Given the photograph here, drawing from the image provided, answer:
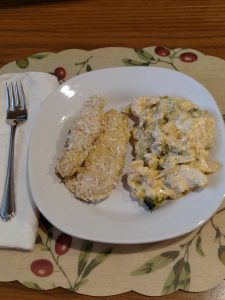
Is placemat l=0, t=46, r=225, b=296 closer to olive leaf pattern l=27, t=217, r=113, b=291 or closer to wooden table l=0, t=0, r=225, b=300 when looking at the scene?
olive leaf pattern l=27, t=217, r=113, b=291

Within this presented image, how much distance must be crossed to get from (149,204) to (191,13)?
0.98m

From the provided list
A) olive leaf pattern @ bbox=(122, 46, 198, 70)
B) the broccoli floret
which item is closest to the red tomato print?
olive leaf pattern @ bbox=(122, 46, 198, 70)

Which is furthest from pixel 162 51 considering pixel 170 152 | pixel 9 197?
pixel 9 197

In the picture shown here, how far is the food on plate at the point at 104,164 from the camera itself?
44.3 inches

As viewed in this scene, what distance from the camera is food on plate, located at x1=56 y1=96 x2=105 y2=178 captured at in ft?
3.73

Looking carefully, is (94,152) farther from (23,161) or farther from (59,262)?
(59,262)

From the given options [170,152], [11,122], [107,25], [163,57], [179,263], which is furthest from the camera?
[107,25]

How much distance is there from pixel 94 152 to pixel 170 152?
246 millimetres

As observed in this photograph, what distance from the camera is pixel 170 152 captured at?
45.0 inches

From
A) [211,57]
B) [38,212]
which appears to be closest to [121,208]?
[38,212]

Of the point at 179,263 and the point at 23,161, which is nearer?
the point at 179,263

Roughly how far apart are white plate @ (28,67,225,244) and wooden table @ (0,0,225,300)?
0.30m

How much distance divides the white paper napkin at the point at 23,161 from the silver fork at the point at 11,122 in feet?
0.05

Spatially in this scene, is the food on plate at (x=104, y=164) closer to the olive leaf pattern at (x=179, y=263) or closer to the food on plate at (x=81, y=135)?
the food on plate at (x=81, y=135)
